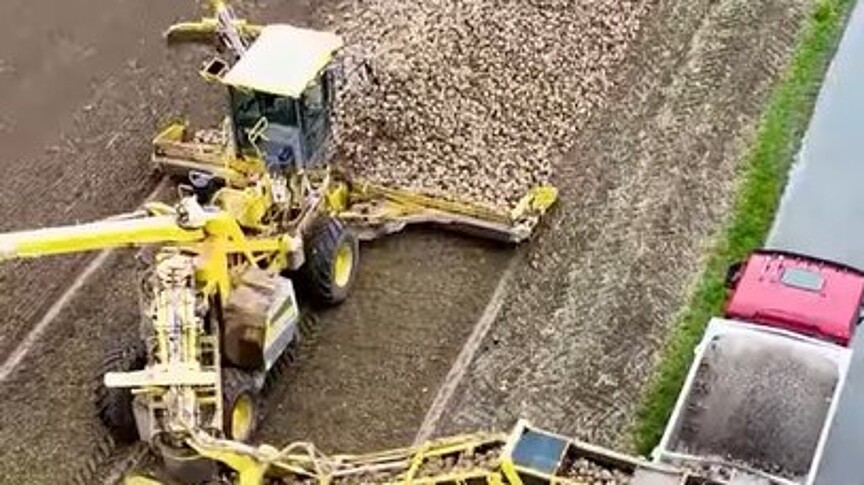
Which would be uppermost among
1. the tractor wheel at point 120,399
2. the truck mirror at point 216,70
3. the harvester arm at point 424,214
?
the truck mirror at point 216,70

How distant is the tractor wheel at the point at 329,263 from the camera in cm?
1477

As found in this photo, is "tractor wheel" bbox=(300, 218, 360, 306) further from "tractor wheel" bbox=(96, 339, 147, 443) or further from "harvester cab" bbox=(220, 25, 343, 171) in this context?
"tractor wheel" bbox=(96, 339, 147, 443)

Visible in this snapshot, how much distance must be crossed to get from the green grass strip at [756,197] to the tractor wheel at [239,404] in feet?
10.5

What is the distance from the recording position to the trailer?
12.9 meters

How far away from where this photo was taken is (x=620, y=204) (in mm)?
16453

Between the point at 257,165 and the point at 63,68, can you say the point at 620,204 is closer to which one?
the point at 257,165

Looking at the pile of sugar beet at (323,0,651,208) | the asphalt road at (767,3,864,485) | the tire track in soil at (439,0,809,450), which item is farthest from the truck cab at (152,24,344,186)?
the asphalt road at (767,3,864,485)

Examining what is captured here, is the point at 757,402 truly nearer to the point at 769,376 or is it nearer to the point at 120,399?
the point at 769,376

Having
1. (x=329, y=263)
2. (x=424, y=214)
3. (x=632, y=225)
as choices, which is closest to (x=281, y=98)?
(x=329, y=263)

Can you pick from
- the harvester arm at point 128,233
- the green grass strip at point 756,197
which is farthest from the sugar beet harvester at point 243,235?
the green grass strip at point 756,197

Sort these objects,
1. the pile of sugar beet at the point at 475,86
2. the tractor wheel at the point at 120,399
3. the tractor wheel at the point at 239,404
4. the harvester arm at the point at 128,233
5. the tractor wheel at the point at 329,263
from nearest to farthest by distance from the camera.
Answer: the harvester arm at the point at 128,233, the tractor wheel at the point at 239,404, the tractor wheel at the point at 120,399, the tractor wheel at the point at 329,263, the pile of sugar beet at the point at 475,86

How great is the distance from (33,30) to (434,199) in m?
6.27

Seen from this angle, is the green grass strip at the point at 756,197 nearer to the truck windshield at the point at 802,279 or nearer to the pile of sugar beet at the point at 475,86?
the truck windshield at the point at 802,279

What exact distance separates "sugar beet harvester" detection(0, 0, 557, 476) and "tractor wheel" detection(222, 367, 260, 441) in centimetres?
2
